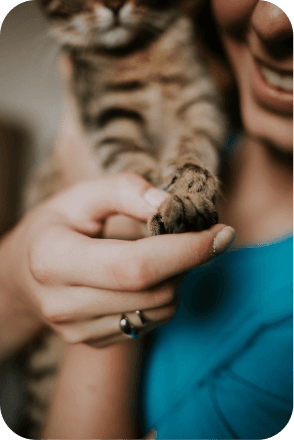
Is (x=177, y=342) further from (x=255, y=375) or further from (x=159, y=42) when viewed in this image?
(x=159, y=42)

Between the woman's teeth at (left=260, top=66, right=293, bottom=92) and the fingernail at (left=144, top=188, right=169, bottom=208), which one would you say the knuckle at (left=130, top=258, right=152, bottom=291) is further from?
the woman's teeth at (left=260, top=66, right=293, bottom=92)

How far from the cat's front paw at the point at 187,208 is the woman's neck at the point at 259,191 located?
4 centimetres

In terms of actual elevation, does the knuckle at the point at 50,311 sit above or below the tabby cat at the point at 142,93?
below

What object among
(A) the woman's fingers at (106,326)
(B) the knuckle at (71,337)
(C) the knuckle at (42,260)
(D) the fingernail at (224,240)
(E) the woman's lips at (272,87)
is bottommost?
(B) the knuckle at (71,337)

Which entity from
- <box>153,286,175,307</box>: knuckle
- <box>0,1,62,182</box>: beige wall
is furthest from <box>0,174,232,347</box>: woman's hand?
<box>0,1,62,182</box>: beige wall

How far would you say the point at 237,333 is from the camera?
521 millimetres

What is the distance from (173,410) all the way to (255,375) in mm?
158

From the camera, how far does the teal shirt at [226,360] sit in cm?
52

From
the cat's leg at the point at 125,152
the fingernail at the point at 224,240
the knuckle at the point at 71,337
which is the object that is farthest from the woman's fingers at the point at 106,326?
the cat's leg at the point at 125,152

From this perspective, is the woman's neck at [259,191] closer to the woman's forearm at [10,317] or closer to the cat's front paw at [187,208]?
the cat's front paw at [187,208]

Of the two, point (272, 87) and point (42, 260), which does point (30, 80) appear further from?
point (272, 87)

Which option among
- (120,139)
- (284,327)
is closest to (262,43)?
(120,139)

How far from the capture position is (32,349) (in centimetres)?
56

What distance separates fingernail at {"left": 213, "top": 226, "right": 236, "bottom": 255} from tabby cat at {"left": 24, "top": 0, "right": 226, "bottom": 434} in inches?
3.4
